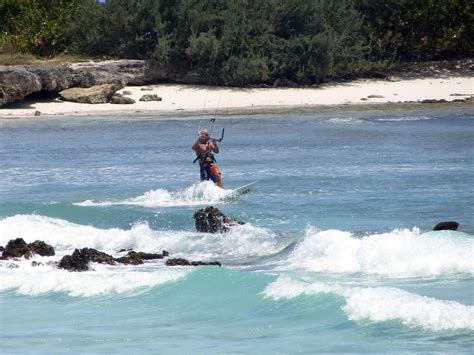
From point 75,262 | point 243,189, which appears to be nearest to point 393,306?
point 75,262

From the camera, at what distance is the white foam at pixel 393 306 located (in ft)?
35.3

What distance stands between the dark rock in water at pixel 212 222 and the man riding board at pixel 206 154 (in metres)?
3.46

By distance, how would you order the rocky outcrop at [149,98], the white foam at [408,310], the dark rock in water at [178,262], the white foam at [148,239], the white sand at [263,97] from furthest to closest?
the rocky outcrop at [149,98] → the white sand at [263,97] → the white foam at [148,239] → the dark rock in water at [178,262] → the white foam at [408,310]

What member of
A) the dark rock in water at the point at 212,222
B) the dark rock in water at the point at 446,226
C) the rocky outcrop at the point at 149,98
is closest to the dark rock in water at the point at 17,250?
the dark rock in water at the point at 212,222

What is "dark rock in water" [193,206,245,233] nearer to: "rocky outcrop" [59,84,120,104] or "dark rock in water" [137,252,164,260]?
"dark rock in water" [137,252,164,260]

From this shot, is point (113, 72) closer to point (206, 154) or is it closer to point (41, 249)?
point (206, 154)

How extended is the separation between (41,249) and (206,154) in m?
5.62

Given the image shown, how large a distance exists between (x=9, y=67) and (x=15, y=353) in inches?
1173

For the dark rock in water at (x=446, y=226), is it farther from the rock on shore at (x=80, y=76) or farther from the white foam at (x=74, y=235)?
the rock on shore at (x=80, y=76)

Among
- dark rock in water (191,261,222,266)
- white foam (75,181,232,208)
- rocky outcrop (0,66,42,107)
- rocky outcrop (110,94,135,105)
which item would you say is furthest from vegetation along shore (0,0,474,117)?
dark rock in water (191,261,222,266)

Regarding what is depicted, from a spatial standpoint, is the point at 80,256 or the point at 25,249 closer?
the point at 80,256

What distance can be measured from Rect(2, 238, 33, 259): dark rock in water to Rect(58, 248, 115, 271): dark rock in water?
0.78 meters

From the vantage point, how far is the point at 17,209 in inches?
786

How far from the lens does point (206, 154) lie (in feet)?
66.7
